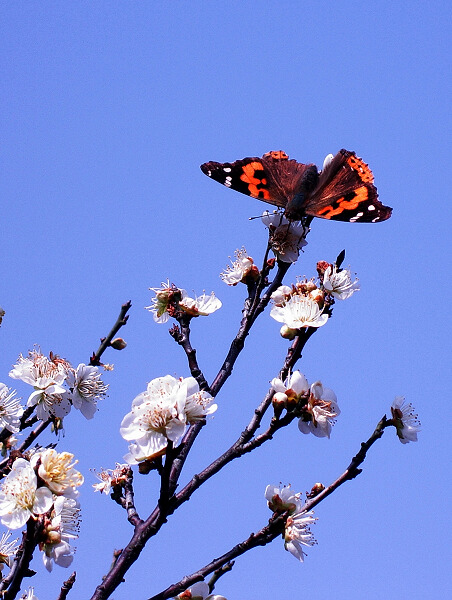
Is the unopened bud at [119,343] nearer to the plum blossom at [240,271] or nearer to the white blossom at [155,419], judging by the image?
the plum blossom at [240,271]

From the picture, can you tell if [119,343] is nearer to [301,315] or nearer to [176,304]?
[176,304]

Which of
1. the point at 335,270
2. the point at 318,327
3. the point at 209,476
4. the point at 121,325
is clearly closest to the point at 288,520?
the point at 209,476

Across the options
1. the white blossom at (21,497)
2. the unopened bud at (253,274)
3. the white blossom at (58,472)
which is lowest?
the white blossom at (21,497)

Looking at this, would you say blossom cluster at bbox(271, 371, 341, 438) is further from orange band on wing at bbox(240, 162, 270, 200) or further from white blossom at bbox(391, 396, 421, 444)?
orange band on wing at bbox(240, 162, 270, 200)

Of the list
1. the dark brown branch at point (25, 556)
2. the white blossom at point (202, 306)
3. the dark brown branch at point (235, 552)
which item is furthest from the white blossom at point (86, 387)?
the dark brown branch at point (235, 552)

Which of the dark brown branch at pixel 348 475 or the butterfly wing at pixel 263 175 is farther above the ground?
the butterfly wing at pixel 263 175

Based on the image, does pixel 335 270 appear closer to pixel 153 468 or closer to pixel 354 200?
pixel 354 200

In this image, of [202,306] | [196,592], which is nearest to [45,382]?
[202,306]
